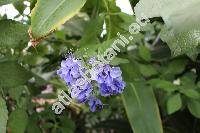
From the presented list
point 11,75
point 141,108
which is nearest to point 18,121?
point 11,75

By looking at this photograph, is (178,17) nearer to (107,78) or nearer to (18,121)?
(107,78)

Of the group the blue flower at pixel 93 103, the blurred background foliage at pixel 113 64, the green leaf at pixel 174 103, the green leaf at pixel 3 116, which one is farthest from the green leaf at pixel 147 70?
the green leaf at pixel 3 116

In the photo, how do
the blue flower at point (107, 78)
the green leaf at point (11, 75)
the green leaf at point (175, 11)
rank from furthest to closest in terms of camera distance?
the green leaf at point (11, 75) < the blue flower at point (107, 78) < the green leaf at point (175, 11)

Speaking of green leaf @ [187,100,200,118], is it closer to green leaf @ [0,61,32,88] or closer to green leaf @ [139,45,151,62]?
green leaf @ [139,45,151,62]

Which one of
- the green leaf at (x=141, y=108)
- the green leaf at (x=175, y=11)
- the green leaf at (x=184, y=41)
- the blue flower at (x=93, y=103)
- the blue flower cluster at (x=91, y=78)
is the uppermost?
the green leaf at (x=175, y=11)

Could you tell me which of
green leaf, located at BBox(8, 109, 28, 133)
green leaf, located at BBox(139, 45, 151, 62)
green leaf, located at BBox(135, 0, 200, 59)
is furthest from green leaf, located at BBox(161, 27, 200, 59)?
green leaf, located at BBox(139, 45, 151, 62)

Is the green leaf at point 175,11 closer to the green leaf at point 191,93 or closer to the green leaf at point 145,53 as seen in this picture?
the green leaf at point 191,93

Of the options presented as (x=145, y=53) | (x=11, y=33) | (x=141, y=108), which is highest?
(x=11, y=33)

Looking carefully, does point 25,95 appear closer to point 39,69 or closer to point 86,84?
point 39,69
